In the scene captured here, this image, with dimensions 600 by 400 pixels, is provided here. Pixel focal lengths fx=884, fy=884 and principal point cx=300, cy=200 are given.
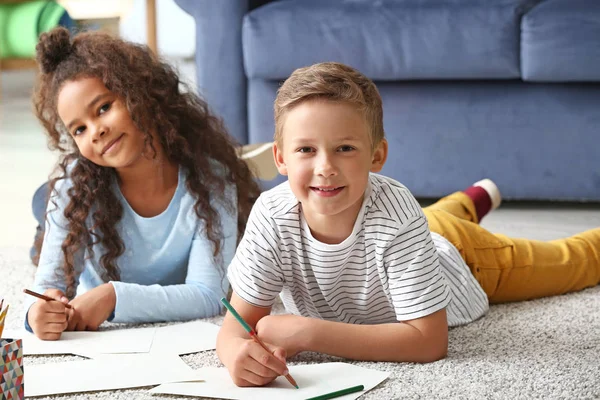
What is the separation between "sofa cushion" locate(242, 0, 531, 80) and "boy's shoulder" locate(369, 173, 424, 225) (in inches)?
37.2

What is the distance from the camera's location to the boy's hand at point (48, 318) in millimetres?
1271

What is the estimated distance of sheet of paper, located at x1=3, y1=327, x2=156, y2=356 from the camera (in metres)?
1.23

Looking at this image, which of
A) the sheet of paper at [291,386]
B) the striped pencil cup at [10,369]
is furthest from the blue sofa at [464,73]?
the striped pencil cup at [10,369]

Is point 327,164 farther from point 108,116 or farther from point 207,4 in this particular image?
point 207,4

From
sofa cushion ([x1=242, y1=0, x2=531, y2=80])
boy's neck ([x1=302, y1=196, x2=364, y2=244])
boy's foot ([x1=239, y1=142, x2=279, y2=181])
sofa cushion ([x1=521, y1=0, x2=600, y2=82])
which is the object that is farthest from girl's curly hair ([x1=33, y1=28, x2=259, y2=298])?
sofa cushion ([x1=521, y1=0, x2=600, y2=82])

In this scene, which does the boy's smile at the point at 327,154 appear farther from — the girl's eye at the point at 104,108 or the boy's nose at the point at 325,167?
the girl's eye at the point at 104,108

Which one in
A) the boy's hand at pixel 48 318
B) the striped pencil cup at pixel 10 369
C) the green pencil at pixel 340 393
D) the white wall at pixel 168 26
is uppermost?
the striped pencil cup at pixel 10 369

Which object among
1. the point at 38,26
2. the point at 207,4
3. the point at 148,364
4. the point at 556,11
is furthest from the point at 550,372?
the point at 38,26

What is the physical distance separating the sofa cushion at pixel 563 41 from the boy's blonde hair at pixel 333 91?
1.00 meters

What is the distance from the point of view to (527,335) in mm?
1277

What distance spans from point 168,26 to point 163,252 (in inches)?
177

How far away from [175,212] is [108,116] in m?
0.19

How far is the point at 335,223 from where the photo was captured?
1.15 meters

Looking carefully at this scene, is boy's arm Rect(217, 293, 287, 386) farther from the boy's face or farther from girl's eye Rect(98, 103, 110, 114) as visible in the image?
girl's eye Rect(98, 103, 110, 114)
